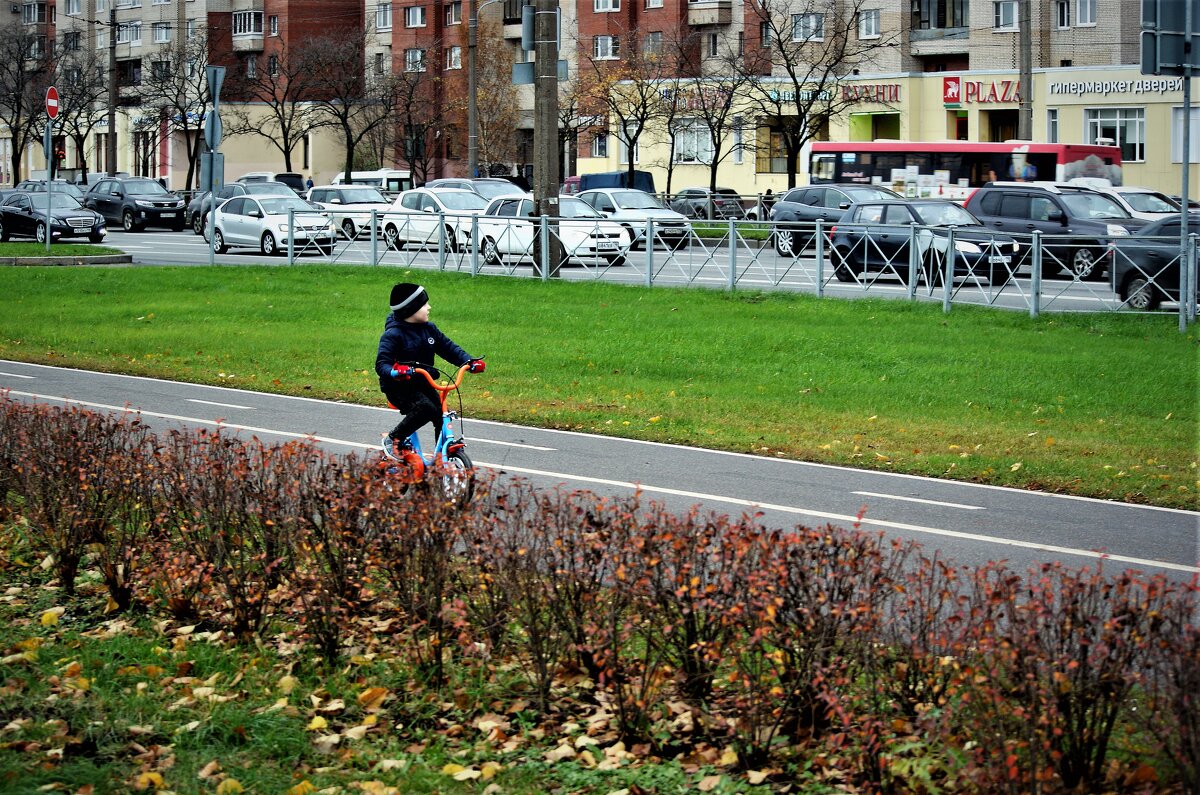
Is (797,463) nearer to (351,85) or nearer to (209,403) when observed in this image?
(209,403)

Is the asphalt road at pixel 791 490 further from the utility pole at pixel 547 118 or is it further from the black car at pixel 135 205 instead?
the black car at pixel 135 205

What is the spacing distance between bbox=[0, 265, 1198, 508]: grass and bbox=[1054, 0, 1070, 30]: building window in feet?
127

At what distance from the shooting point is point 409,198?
132 ft

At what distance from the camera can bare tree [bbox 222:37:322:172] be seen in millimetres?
76250

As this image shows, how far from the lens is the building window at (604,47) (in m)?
72.5

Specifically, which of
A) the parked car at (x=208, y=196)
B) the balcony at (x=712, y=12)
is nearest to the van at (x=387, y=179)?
the parked car at (x=208, y=196)

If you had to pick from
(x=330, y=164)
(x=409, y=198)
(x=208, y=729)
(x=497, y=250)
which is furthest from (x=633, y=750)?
(x=330, y=164)

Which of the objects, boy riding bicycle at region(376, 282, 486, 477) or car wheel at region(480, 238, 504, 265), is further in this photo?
car wheel at region(480, 238, 504, 265)

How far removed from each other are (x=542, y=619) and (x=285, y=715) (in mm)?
1066

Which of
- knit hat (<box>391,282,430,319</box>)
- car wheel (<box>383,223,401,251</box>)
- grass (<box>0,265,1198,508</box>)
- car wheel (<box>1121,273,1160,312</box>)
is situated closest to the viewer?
knit hat (<box>391,282,430,319</box>)

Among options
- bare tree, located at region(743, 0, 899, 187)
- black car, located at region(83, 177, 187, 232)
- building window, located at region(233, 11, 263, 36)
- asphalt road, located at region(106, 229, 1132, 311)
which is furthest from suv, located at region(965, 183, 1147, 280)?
building window, located at region(233, 11, 263, 36)

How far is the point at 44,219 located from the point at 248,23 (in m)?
47.8

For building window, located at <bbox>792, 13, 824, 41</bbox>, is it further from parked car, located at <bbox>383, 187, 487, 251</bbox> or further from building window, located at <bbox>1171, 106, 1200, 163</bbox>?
parked car, located at <bbox>383, 187, 487, 251</bbox>

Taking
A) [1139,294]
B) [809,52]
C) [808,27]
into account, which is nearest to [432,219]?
[1139,294]
